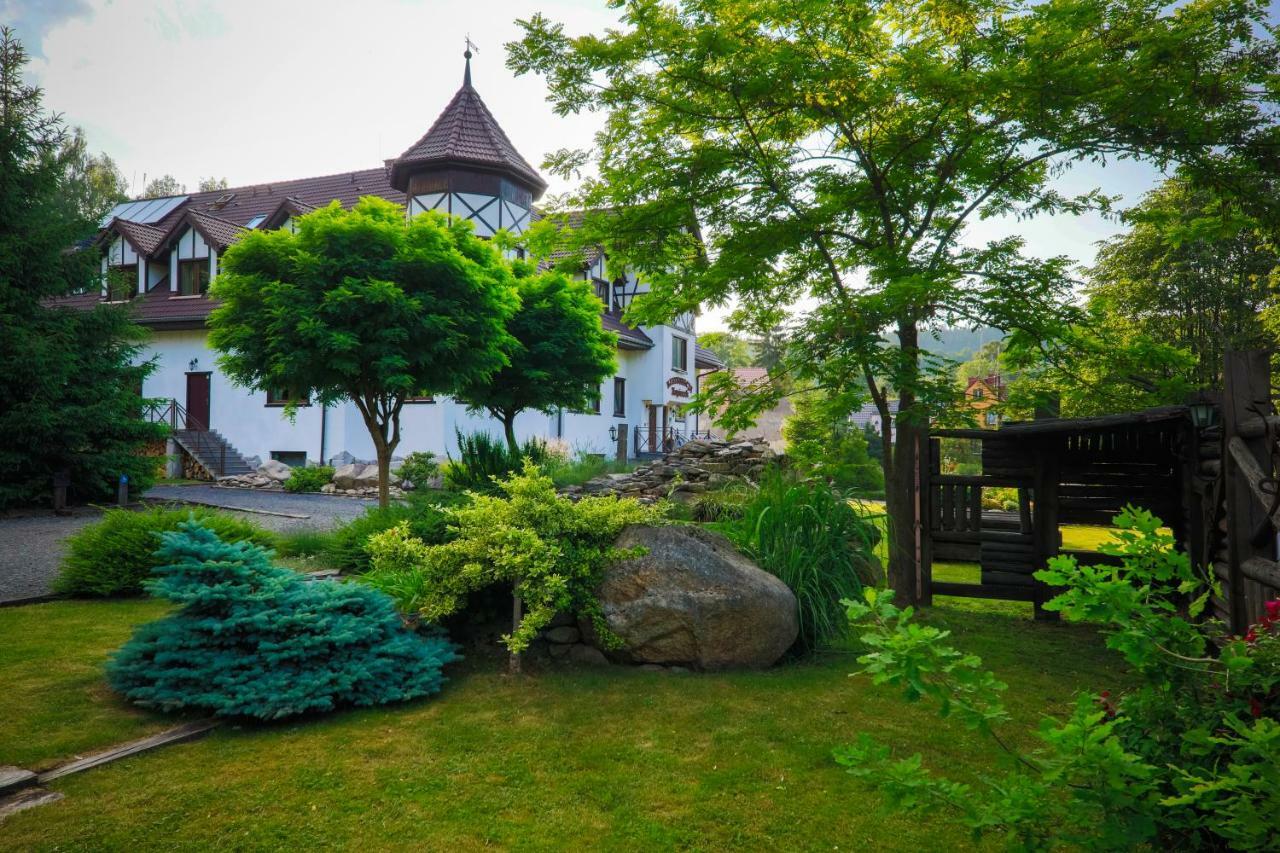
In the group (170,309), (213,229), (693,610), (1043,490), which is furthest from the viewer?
(213,229)

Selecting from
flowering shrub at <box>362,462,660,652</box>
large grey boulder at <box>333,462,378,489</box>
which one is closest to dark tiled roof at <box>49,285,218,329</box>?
large grey boulder at <box>333,462,378,489</box>

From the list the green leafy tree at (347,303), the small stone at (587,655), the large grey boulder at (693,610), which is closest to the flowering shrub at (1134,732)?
the large grey boulder at (693,610)

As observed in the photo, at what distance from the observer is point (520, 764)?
3.70 meters

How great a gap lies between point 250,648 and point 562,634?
6.69ft

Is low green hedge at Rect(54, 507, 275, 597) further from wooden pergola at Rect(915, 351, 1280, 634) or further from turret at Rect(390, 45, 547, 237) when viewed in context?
turret at Rect(390, 45, 547, 237)

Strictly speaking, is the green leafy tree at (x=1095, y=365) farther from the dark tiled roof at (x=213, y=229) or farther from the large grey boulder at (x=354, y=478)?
Answer: the dark tiled roof at (x=213, y=229)

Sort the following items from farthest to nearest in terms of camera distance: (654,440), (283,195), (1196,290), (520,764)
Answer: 1. (654,440)
2. (283,195)
3. (1196,290)
4. (520,764)

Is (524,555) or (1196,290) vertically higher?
(1196,290)

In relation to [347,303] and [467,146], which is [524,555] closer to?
[347,303]

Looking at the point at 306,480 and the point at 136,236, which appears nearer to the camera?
the point at 306,480

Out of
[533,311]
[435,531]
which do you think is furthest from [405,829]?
[533,311]

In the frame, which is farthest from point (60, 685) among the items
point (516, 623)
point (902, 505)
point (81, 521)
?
point (81, 521)

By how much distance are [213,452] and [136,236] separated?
8062mm

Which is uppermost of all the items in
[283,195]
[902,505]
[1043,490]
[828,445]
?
[283,195]
